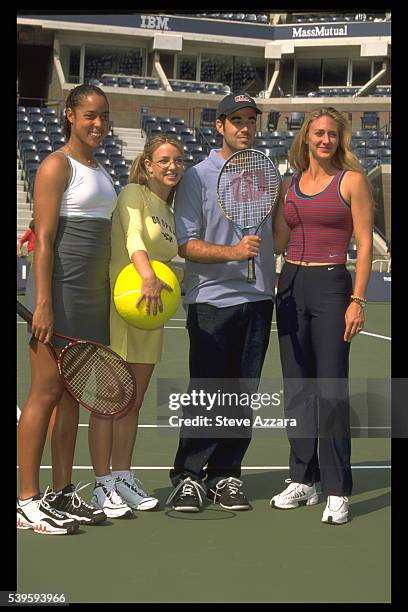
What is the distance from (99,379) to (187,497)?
2.79 feet

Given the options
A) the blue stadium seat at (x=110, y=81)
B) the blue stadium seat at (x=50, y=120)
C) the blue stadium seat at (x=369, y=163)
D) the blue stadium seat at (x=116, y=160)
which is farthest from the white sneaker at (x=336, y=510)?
the blue stadium seat at (x=110, y=81)

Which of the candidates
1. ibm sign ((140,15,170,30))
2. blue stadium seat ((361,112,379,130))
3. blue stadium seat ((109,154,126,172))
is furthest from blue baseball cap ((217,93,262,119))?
ibm sign ((140,15,170,30))

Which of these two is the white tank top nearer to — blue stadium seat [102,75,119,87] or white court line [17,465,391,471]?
white court line [17,465,391,471]

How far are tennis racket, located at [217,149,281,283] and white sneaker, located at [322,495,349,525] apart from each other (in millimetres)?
1064

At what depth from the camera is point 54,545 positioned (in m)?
4.39

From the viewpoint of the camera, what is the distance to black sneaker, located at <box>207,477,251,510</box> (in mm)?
5109

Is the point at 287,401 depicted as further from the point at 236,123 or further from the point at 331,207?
the point at 236,123

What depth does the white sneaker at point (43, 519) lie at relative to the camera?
14.9 ft

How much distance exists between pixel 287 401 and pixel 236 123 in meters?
1.31

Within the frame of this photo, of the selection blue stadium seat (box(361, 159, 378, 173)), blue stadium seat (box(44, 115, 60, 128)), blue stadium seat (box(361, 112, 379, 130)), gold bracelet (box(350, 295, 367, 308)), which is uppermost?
blue stadium seat (box(361, 112, 379, 130))

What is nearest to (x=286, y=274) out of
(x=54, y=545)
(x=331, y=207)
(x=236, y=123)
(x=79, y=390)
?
(x=331, y=207)

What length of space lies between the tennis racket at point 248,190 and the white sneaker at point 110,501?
3.74 feet

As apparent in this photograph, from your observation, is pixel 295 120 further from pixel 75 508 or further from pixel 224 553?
pixel 224 553

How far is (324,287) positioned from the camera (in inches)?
197
